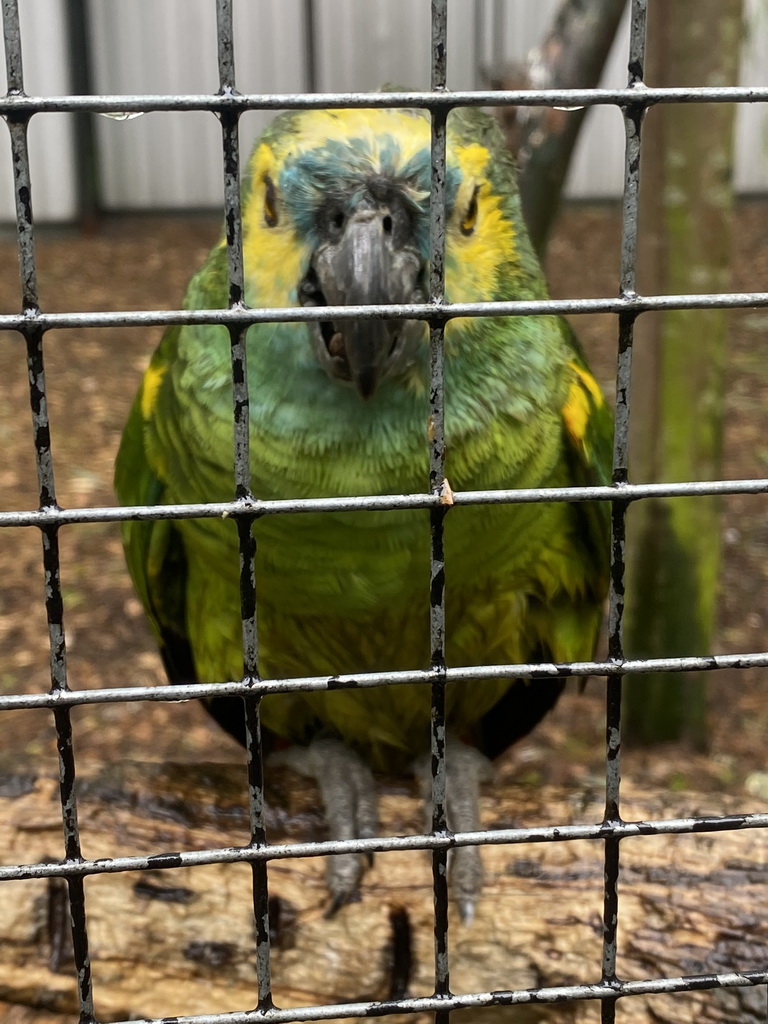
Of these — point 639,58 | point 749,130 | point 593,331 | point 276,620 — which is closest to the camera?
point 639,58

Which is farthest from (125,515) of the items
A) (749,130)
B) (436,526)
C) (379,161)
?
(749,130)

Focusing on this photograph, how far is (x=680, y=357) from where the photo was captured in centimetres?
232

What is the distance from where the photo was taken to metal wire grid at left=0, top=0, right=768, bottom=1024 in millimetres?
751

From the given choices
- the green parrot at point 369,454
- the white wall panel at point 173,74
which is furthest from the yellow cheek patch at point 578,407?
the white wall panel at point 173,74

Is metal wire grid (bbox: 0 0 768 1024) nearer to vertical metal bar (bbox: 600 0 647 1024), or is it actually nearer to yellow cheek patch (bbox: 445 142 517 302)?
vertical metal bar (bbox: 600 0 647 1024)

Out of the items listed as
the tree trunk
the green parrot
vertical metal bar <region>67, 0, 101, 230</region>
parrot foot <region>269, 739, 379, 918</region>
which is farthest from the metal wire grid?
vertical metal bar <region>67, 0, 101, 230</region>

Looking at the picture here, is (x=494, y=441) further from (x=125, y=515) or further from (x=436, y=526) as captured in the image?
(x=125, y=515)

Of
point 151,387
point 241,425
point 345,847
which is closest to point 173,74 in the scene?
point 151,387

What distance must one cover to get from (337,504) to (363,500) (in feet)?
Answer: 0.08

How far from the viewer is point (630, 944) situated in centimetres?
123

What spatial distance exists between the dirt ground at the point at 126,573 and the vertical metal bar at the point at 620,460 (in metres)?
0.47

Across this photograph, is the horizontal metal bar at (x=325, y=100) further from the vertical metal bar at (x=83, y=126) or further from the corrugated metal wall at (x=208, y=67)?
the vertical metal bar at (x=83, y=126)

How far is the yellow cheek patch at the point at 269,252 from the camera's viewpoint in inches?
47.2

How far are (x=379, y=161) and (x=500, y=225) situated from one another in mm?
271
